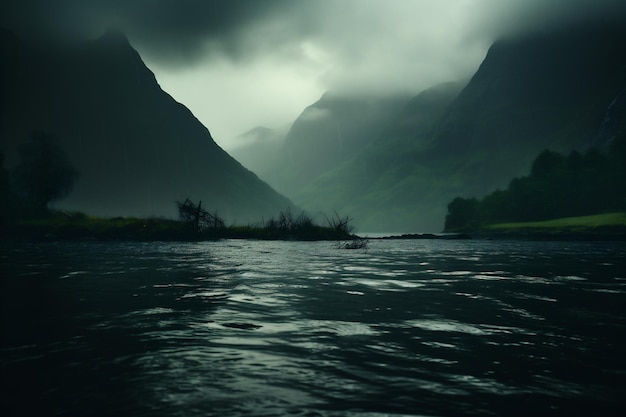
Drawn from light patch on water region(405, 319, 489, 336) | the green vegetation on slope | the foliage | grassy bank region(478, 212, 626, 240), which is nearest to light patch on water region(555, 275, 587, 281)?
light patch on water region(405, 319, 489, 336)

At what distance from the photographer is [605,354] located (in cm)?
754

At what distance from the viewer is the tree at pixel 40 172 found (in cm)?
7919

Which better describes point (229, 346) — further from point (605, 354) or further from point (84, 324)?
point (605, 354)

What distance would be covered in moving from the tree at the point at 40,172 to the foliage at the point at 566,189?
125 metres

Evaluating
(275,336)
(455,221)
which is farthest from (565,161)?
(275,336)

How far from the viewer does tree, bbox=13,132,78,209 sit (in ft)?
260

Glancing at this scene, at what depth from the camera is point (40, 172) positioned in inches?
3135

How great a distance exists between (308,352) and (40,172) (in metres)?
91.7

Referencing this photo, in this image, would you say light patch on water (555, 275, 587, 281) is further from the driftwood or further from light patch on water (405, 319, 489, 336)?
the driftwood

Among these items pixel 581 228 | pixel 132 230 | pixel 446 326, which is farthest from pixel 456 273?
pixel 581 228

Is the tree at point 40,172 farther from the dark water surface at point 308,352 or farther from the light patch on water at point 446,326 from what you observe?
the light patch on water at point 446,326

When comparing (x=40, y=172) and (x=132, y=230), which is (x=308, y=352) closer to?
(x=132, y=230)

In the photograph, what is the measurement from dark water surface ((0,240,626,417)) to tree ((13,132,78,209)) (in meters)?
77.0

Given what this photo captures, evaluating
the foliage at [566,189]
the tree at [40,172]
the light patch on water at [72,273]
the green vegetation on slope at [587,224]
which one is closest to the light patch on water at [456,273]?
the light patch on water at [72,273]
